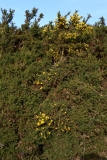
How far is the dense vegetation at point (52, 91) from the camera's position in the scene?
488 centimetres

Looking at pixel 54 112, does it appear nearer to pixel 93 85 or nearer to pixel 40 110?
pixel 40 110

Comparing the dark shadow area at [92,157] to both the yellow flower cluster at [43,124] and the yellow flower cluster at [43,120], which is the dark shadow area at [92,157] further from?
the yellow flower cluster at [43,120]

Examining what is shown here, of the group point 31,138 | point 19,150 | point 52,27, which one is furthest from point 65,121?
point 52,27

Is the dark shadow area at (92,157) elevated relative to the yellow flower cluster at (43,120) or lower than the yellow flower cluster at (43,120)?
lower

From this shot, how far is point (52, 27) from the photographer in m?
6.07

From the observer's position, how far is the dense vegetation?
192 inches

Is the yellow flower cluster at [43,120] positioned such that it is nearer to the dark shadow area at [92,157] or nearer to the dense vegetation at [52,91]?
the dense vegetation at [52,91]

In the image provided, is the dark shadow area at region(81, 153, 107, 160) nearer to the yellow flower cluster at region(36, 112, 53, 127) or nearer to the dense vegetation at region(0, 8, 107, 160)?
the dense vegetation at region(0, 8, 107, 160)

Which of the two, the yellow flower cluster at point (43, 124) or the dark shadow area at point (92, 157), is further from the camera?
the dark shadow area at point (92, 157)

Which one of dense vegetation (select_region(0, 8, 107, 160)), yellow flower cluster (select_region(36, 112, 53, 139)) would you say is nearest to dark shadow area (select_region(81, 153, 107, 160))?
dense vegetation (select_region(0, 8, 107, 160))

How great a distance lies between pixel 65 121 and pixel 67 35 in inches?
70.7

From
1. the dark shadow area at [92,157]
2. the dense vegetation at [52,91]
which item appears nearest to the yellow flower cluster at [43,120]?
the dense vegetation at [52,91]

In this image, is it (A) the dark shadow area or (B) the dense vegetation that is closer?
(B) the dense vegetation

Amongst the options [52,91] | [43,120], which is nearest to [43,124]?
[43,120]
